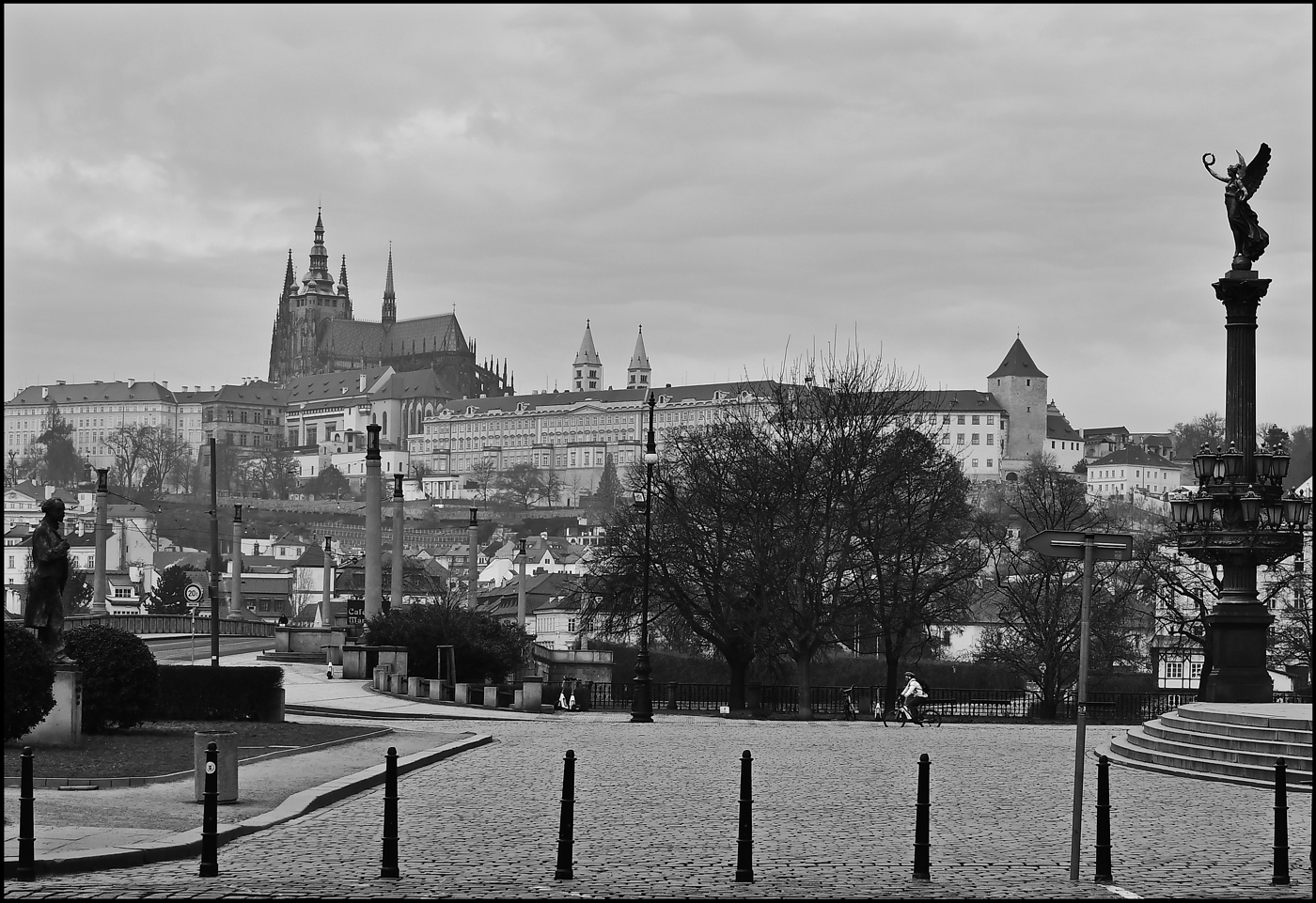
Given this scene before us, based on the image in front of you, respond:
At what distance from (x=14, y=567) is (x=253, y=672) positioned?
16673 cm

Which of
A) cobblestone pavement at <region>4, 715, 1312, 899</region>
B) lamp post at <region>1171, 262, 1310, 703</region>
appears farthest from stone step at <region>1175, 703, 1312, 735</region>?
lamp post at <region>1171, 262, 1310, 703</region>

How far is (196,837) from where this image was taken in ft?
47.9

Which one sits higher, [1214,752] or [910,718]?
[1214,752]

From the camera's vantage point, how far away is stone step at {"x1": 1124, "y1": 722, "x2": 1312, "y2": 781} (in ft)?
71.1

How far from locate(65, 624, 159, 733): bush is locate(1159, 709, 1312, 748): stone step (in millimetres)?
13666

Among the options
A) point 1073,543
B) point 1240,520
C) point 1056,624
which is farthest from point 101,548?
point 1073,543

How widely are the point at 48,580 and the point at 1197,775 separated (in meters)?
14.1

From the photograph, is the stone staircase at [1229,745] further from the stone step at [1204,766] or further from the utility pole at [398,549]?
the utility pole at [398,549]

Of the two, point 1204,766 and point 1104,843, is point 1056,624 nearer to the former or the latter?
point 1204,766

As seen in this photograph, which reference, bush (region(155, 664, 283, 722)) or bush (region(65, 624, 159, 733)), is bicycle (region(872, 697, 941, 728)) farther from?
bush (region(65, 624, 159, 733))

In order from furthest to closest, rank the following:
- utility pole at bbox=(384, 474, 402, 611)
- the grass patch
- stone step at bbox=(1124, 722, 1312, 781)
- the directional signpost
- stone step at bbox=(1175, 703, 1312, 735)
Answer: utility pole at bbox=(384, 474, 402, 611)
stone step at bbox=(1175, 703, 1312, 735)
stone step at bbox=(1124, 722, 1312, 781)
the grass patch
the directional signpost

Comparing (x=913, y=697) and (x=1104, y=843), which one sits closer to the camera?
(x=1104, y=843)

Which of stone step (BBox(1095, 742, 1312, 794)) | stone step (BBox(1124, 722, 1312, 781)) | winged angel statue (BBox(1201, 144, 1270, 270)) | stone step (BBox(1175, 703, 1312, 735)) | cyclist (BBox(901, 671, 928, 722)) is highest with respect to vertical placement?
winged angel statue (BBox(1201, 144, 1270, 270))

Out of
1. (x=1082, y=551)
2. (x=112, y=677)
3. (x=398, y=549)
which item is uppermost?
(x=1082, y=551)
